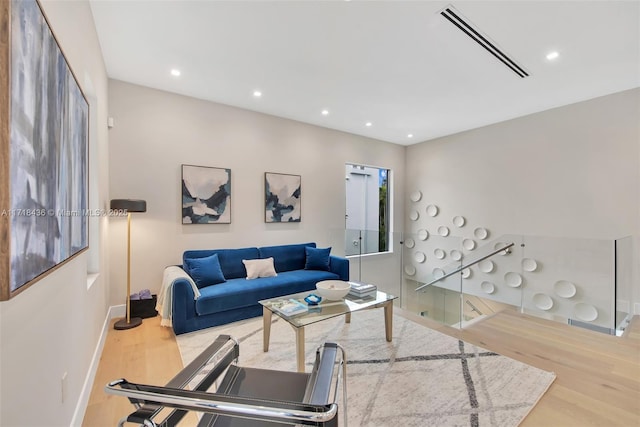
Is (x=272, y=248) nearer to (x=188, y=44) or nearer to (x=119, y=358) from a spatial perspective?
(x=119, y=358)

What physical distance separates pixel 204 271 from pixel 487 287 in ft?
14.4

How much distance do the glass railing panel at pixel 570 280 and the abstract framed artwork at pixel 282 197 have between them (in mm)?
3628

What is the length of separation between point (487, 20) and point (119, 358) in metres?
4.29

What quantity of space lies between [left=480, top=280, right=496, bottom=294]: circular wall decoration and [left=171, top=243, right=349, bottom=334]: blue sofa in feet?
7.76

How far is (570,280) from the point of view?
149 inches

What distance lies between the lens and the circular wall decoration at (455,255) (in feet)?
12.3

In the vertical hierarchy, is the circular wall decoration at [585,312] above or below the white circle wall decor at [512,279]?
below

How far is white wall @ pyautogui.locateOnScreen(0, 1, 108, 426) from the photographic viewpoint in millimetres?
920

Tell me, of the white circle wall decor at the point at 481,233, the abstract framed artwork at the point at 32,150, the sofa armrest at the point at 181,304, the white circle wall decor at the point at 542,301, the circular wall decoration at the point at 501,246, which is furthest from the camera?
A: the white circle wall decor at the point at 481,233

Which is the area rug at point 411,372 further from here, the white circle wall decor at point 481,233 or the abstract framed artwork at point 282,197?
the white circle wall decor at point 481,233

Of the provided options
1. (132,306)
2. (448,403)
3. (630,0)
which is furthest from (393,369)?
(630,0)

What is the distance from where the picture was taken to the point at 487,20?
229cm

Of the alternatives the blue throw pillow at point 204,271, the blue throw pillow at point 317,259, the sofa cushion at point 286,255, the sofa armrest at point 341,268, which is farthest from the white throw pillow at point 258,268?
the sofa armrest at point 341,268

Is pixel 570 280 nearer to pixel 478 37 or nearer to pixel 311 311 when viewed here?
pixel 478 37
